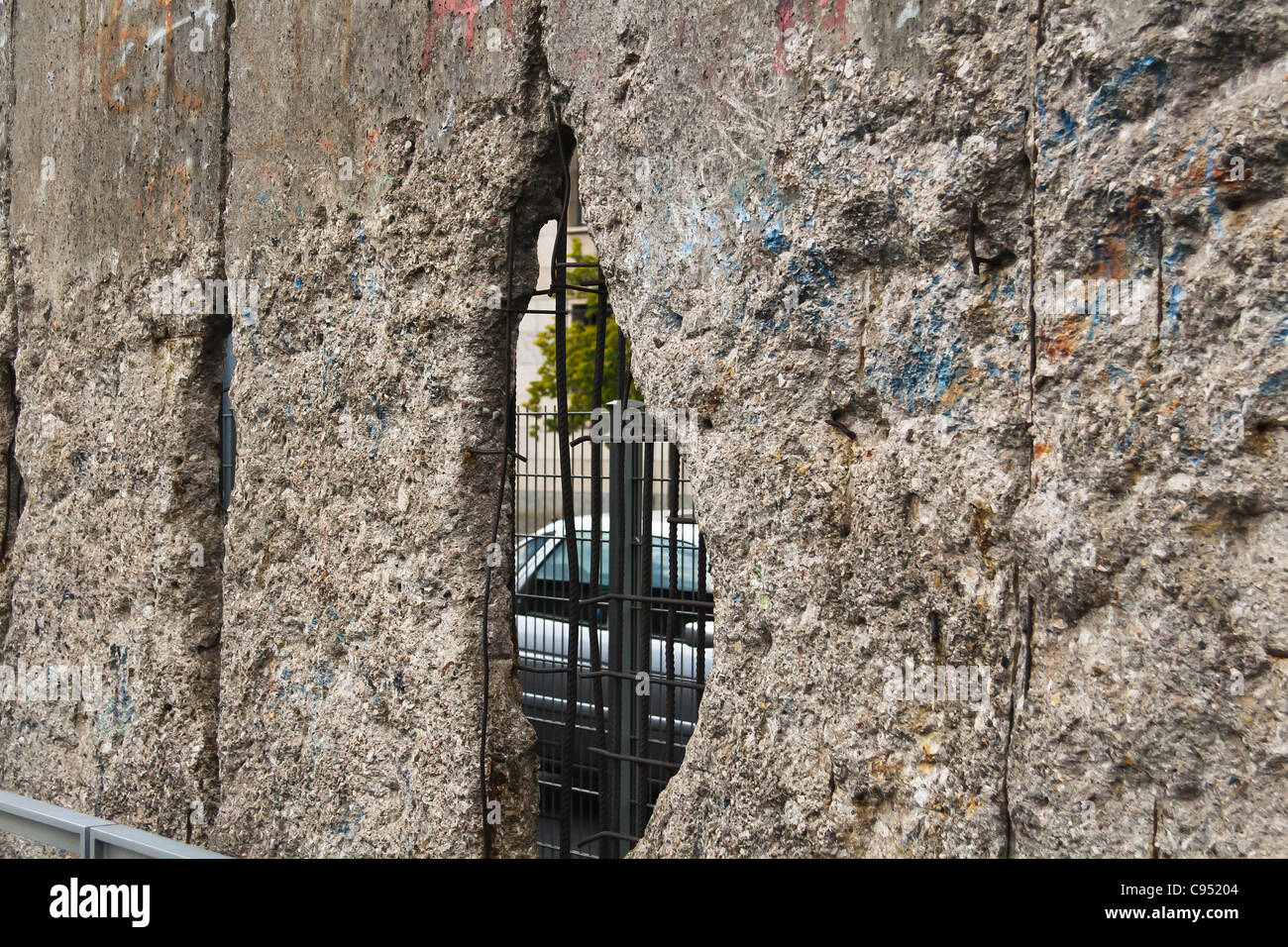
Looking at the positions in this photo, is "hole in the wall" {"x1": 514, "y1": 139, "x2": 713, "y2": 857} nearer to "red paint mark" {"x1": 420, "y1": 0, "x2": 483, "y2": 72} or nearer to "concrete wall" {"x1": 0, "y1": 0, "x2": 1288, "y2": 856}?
"concrete wall" {"x1": 0, "y1": 0, "x2": 1288, "y2": 856}

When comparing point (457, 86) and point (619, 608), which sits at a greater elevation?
point (457, 86)

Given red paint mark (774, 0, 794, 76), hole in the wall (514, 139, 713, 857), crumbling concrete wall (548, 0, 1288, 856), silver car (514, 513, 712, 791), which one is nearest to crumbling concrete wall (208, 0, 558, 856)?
hole in the wall (514, 139, 713, 857)

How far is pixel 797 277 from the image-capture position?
2.25 m

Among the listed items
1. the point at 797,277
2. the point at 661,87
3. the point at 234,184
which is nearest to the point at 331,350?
the point at 234,184

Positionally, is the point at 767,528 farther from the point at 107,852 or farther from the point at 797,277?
the point at 107,852

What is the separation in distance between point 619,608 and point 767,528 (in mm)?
1073

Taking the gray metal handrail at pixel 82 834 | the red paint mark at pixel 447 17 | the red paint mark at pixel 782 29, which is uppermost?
the red paint mark at pixel 447 17

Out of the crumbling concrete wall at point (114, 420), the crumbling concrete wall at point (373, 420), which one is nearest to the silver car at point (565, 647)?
the crumbling concrete wall at point (373, 420)

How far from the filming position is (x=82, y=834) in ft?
8.70

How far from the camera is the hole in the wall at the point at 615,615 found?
9.37 ft

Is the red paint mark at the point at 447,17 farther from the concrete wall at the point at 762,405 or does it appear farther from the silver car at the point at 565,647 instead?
the silver car at the point at 565,647

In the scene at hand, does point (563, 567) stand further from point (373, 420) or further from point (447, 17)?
point (447, 17)

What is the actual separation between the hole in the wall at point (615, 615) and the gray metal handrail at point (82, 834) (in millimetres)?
885

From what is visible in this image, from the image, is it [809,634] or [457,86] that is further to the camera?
[457,86]
